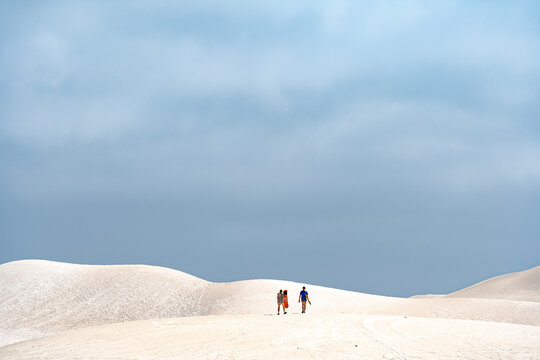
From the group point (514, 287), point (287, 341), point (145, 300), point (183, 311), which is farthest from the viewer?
point (514, 287)

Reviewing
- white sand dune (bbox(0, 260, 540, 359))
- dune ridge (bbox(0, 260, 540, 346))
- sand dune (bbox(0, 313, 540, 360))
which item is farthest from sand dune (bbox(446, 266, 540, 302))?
sand dune (bbox(0, 313, 540, 360))

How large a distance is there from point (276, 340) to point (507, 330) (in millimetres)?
11314

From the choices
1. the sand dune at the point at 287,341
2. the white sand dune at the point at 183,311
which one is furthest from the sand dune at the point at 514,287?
the sand dune at the point at 287,341

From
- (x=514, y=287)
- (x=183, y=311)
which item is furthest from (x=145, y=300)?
(x=514, y=287)

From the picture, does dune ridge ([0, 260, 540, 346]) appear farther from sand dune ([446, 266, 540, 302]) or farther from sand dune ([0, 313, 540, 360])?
sand dune ([0, 313, 540, 360])

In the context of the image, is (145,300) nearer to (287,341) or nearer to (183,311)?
(183,311)

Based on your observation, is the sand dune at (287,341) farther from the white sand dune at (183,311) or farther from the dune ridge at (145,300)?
the dune ridge at (145,300)

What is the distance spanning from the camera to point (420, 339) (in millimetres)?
17516

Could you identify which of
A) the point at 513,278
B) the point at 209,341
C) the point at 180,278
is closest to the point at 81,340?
the point at 209,341

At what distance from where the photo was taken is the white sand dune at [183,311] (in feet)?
55.6

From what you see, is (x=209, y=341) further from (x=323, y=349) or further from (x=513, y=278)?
(x=513, y=278)

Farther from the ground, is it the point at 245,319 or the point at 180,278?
the point at 180,278

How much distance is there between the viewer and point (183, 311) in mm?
42250

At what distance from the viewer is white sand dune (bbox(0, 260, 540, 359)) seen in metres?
17.0
